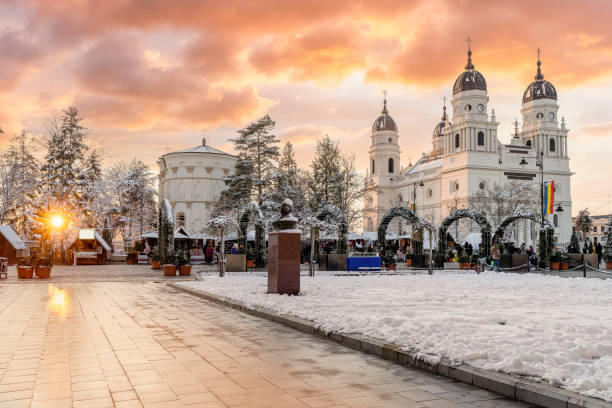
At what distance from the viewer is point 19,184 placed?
44.1 m

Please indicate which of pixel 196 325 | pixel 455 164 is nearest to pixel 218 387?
pixel 196 325

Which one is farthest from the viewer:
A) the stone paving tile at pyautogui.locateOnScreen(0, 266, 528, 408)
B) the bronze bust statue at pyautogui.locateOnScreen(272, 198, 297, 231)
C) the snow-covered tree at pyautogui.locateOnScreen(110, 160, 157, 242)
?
the snow-covered tree at pyautogui.locateOnScreen(110, 160, 157, 242)

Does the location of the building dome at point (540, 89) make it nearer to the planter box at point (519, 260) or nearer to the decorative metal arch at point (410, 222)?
the decorative metal arch at point (410, 222)

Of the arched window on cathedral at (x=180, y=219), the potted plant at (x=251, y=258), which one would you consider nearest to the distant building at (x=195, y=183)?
the arched window on cathedral at (x=180, y=219)

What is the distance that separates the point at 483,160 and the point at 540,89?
21199mm

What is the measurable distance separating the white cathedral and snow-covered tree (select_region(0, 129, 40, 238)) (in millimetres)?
51012

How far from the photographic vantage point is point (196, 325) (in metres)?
8.95

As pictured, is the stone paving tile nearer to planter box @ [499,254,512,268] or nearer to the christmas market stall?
planter box @ [499,254,512,268]

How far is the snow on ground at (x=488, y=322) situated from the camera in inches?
213

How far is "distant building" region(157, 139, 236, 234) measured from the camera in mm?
76938

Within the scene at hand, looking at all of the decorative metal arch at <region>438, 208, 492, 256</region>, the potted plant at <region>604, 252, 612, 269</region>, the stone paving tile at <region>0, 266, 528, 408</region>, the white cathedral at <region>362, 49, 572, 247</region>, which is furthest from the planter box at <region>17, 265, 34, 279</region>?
the white cathedral at <region>362, 49, 572, 247</region>

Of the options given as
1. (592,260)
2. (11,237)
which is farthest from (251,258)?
(592,260)

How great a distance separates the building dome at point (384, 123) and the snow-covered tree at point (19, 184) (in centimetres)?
7078

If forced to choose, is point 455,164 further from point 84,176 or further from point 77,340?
point 77,340
